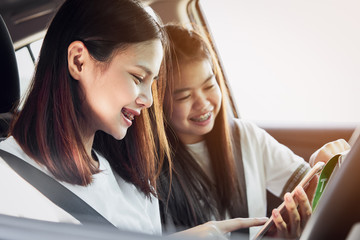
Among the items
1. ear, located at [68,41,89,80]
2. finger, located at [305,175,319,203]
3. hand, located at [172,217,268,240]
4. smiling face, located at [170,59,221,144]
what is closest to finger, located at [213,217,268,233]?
hand, located at [172,217,268,240]

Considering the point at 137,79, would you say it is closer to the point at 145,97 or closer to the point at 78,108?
the point at 145,97

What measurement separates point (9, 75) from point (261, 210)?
Result: 867 millimetres

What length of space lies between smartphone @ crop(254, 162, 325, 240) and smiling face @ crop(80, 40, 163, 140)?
42cm

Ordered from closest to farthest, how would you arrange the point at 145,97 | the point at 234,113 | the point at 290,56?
the point at 290,56, the point at 234,113, the point at 145,97

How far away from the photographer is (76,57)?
4.82 feet

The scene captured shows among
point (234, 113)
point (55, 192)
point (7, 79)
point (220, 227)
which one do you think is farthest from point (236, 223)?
point (7, 79)

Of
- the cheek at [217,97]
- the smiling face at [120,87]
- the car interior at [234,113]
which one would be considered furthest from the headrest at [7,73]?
the cheek at [217,97]

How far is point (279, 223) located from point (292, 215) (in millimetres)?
36

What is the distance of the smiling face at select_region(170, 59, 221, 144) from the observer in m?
1.31

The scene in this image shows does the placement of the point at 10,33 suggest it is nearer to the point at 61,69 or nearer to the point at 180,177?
the point at 61,69

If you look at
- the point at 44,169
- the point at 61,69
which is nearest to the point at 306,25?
the point at 61,69

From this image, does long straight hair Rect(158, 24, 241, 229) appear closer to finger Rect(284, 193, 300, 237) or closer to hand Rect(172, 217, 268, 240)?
hand Rect(172, 217, 268, 240)

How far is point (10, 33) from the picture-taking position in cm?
163

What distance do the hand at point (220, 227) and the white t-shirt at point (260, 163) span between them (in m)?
0.01
